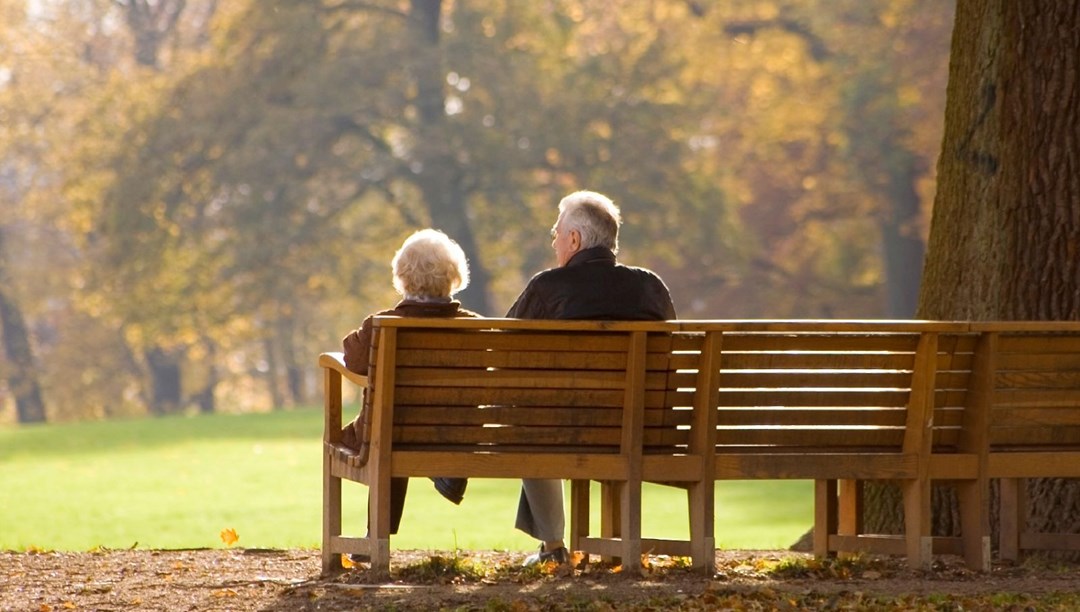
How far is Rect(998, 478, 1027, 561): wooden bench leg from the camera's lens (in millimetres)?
7520

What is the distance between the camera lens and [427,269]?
23.1 feet

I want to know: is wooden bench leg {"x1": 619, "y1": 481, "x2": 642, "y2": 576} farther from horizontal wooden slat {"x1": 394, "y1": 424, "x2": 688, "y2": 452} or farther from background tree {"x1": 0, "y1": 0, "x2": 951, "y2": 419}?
background tree {"x1": 0, "y1": 0, "x2": 951, "y2": 419}

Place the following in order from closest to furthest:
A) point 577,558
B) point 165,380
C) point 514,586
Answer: point 514,586, point 577,558, point 165,380

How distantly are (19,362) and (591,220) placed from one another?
146 ft

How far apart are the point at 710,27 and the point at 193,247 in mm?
12066

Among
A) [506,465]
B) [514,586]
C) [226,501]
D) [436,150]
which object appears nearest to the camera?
[514,586]

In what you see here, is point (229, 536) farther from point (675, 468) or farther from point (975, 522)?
point (975, 522)

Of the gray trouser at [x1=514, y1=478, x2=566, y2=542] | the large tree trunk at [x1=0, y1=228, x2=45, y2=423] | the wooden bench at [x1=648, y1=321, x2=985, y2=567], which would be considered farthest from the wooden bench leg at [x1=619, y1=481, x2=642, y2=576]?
the large tree trunk at [x1=0, y1=228, x2=45, y2=423]

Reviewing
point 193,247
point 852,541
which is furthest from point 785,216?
point 852,541

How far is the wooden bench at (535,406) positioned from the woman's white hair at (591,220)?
0.51m

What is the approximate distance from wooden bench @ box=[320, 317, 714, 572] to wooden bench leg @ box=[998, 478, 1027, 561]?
1.44 metres

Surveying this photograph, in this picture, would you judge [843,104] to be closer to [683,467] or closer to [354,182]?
[354,182]

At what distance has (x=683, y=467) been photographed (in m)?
6.77

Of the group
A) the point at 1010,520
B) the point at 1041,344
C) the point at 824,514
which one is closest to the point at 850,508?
the point at 824,514
